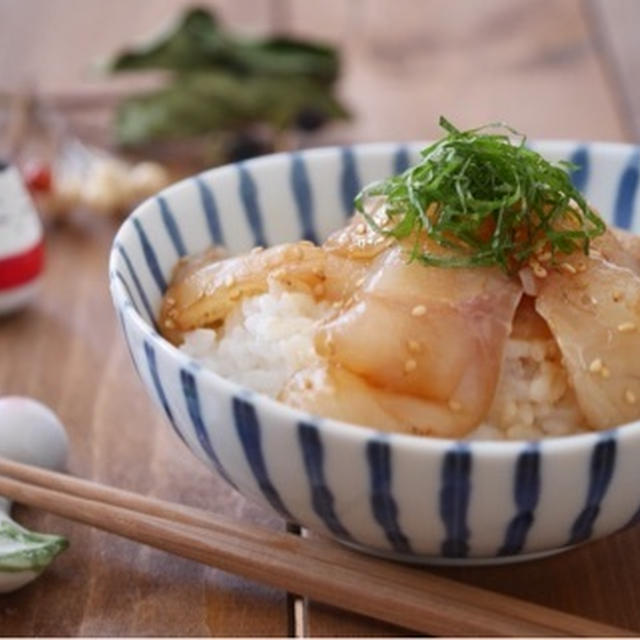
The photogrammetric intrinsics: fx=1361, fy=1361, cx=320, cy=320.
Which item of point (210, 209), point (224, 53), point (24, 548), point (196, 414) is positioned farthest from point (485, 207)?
point (224, 53)

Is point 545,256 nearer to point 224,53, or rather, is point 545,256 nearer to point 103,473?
point 103,473

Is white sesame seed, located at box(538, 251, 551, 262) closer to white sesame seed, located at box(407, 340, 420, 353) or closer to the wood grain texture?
white sesame seed, located at box(407, 340, 420, 353)

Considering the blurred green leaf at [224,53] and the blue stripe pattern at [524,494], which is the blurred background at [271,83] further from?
the blue stripe pattern at [524,494]

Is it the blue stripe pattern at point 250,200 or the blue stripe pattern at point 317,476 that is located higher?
the blue stripe pattern at point 250,200

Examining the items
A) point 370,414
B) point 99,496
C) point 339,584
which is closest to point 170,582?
point 99,496

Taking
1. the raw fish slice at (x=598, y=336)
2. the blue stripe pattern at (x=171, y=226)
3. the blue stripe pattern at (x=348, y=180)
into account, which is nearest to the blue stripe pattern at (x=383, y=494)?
the raw fish slice at (x=598, y=336)

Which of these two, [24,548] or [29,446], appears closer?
[24,548]
